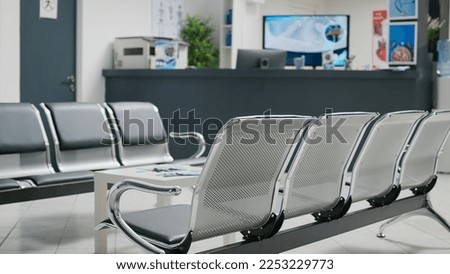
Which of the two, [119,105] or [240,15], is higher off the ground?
[240,15]

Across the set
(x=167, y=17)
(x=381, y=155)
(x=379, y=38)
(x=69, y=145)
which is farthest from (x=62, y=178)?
(x=379, y=38)

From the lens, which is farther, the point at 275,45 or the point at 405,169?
the point at 275,45

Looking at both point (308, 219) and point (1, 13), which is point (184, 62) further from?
point (308, 219)

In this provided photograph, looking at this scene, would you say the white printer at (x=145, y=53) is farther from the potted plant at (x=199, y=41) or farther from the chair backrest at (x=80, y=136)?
the chair backrest at (x=80, y=136)

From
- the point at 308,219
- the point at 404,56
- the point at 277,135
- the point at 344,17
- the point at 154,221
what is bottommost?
the point at 308,219

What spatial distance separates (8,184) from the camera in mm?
3539

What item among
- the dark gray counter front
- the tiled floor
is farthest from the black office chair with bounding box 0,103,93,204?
the dark gray counter front

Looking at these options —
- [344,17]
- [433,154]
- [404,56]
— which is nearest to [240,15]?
[344,17]

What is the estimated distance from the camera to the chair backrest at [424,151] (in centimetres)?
344

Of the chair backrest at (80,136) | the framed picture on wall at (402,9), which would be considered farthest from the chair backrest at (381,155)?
the framed picture on wall at (402,9)

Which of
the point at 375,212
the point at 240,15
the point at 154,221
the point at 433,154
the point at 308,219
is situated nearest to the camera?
the point at 154,221
